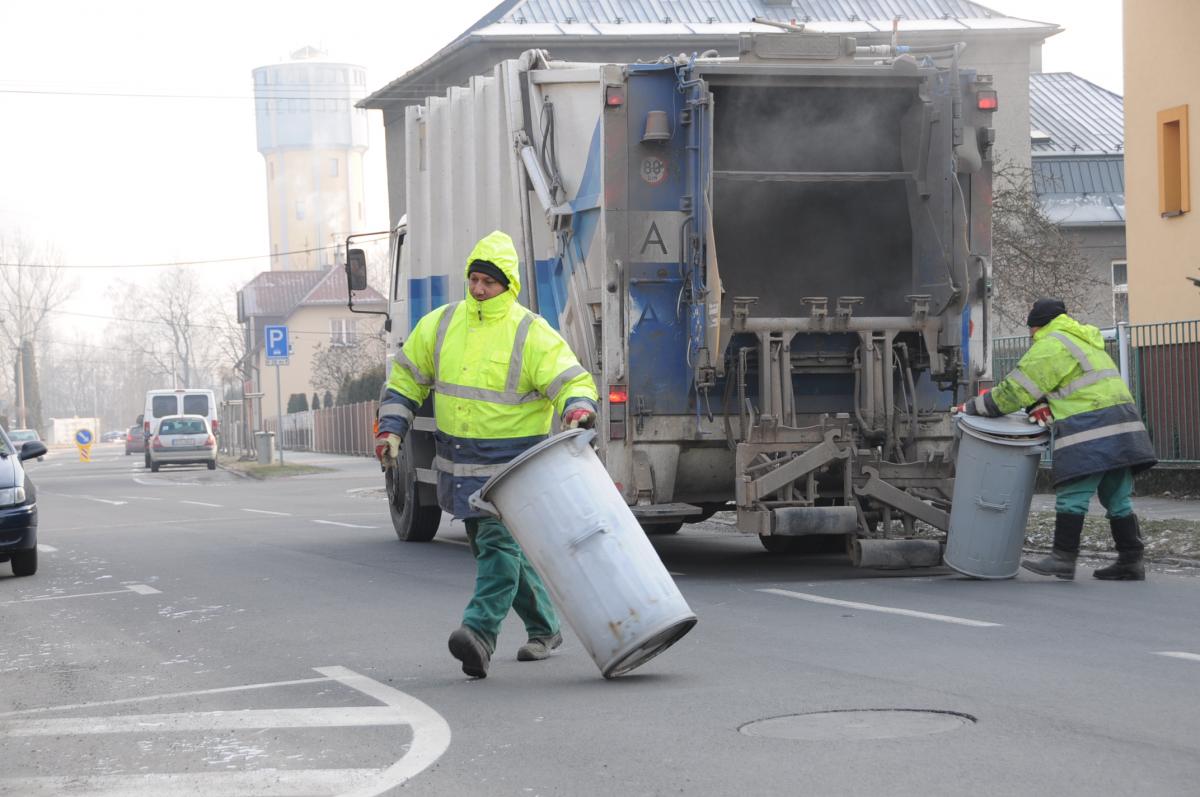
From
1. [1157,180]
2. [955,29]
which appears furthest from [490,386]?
[955,29]

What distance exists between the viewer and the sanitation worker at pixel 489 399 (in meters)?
7.24

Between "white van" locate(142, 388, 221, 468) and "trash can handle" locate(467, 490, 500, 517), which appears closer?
"trash can handle" locate(467, 490, 500, 517)

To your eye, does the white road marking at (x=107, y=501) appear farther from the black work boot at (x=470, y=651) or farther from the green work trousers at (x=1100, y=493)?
the black work boot at (x=470, y=651)

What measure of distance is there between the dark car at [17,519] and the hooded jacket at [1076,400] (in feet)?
22.7

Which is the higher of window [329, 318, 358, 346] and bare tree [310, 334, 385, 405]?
window [329, 318, 358, 346]

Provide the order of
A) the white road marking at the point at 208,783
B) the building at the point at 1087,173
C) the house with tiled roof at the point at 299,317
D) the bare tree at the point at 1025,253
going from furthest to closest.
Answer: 1. the house with tiled roof at the point at 299,317
2. the building at the point at 1087,173
3. the bare tree at the point at 1025,253
4. the white road marking at the point at 208,783

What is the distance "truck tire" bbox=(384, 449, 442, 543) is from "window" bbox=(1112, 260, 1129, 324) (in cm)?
2528

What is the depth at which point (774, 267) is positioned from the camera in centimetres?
1168

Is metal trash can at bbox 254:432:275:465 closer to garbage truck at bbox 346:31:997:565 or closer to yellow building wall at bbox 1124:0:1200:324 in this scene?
yellow building wall at bbox 1124:0:1200:324

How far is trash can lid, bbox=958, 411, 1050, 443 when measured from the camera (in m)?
10.2

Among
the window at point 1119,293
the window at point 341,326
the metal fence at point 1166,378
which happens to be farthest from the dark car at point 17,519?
the window at point 341,326

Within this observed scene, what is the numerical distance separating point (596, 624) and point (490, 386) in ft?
3.74

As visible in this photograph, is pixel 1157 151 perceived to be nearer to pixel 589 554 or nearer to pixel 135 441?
pixel 589 554

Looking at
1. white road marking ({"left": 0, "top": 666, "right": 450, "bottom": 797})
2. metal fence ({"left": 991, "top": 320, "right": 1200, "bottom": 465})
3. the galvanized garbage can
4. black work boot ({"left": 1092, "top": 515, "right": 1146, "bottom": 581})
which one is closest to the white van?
metal fence ({"left": 991, "top": 320, "right": 1200, "bottom": 465})
